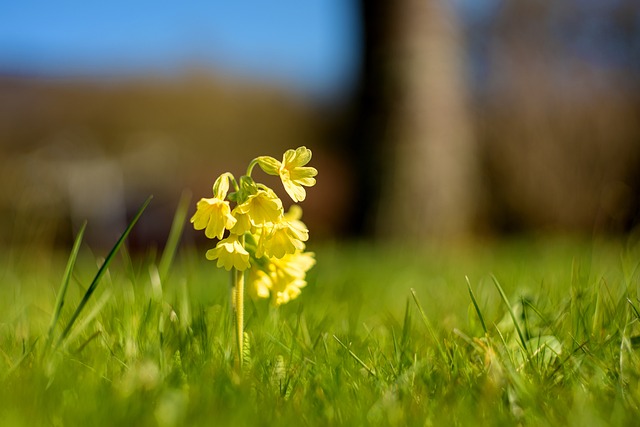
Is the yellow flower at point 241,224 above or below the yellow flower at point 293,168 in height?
below

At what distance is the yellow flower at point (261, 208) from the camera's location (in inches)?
52.4

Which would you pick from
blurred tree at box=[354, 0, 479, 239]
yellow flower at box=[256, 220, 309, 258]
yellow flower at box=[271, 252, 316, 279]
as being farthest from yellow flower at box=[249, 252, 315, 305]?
blurred tree at box=[354, 0, 479, 239]

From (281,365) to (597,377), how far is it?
574 mm

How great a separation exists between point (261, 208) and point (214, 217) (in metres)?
0.09

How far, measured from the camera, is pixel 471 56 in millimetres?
9891

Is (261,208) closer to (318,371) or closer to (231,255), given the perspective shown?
(231,255)

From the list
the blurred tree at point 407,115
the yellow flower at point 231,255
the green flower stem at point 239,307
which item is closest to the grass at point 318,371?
the green flower stem at point 239,307

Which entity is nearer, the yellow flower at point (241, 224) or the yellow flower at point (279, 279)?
the yellow flower at point (241, 224)

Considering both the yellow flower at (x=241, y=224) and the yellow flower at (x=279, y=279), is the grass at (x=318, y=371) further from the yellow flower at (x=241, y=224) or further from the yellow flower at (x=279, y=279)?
the yellow flower at (x=241, y=224)

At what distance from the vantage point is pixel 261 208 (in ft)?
4.41

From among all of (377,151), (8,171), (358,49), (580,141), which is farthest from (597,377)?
(8,171)

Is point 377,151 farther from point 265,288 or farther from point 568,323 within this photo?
point 265,288

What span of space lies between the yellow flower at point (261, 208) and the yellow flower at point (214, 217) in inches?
1.0

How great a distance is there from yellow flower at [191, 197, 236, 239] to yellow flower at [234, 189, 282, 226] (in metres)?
0.03
